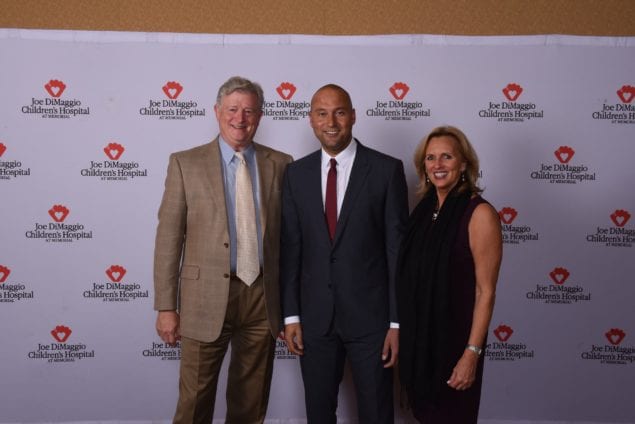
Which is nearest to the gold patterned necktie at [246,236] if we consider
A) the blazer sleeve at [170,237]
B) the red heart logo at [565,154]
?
the blazer sleeve at [170,237]

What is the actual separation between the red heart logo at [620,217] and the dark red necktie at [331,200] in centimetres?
182

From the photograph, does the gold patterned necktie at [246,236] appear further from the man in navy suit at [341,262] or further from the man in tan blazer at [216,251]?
the man in navy suit at [341,262]

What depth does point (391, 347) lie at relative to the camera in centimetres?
203

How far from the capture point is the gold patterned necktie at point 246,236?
85.9 inches

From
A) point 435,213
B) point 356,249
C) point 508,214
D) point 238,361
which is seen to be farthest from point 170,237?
point 508,214

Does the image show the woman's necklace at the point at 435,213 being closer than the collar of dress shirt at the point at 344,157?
Yes

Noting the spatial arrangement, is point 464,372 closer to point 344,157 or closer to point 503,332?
point 344,157

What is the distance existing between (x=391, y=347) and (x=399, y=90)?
1519mm

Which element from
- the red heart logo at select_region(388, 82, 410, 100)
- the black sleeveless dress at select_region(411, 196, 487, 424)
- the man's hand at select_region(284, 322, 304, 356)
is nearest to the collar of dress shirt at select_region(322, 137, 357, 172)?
the black sleeveless dress at select_region(411, 196, 487, 424)

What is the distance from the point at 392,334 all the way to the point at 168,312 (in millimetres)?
946

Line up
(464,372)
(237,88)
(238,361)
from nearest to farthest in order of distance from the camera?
(464,372) < (237,88) < (238,361)

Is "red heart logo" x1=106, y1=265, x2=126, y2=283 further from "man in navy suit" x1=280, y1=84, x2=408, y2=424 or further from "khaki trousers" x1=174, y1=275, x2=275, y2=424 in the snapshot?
"man in navy suit" x1=280, y1=84, x2=408, y2=424

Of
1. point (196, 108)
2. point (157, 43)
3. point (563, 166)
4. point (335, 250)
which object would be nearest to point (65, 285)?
point (196, 108)

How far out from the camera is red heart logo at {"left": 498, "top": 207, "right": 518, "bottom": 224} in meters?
2.94
